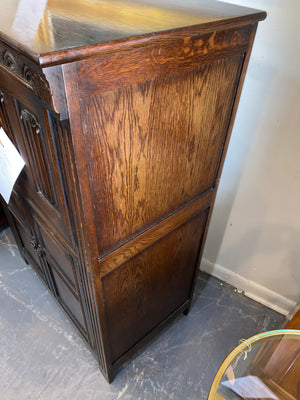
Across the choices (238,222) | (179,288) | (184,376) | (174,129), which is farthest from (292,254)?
(174,129)

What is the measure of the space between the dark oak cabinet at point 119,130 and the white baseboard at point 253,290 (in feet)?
1.65

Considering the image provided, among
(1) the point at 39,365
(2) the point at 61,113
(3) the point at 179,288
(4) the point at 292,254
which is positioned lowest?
(1) the point at 39,365

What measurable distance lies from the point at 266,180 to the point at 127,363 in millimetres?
834

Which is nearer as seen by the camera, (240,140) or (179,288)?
(240,140)

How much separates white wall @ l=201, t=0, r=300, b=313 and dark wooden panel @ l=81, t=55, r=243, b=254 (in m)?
0.22

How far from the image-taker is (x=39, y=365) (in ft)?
3.64

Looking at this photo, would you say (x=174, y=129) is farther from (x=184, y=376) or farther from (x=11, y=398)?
(x=11, y=398)

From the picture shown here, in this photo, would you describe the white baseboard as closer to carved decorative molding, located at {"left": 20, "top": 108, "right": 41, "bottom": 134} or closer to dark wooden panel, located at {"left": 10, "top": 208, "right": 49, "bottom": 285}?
dark wooden panel, located at {"left": 10, "top": 208, "right": 49, "bottom": 285}

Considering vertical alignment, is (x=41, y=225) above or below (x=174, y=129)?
below

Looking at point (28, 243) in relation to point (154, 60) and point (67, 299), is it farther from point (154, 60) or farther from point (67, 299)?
point (154, 60)

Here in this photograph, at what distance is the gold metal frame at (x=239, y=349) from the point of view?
1.83 ft

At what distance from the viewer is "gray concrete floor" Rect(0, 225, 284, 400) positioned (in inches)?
41.6

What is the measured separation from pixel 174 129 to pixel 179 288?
0.67 meters

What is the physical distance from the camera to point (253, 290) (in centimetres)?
132
